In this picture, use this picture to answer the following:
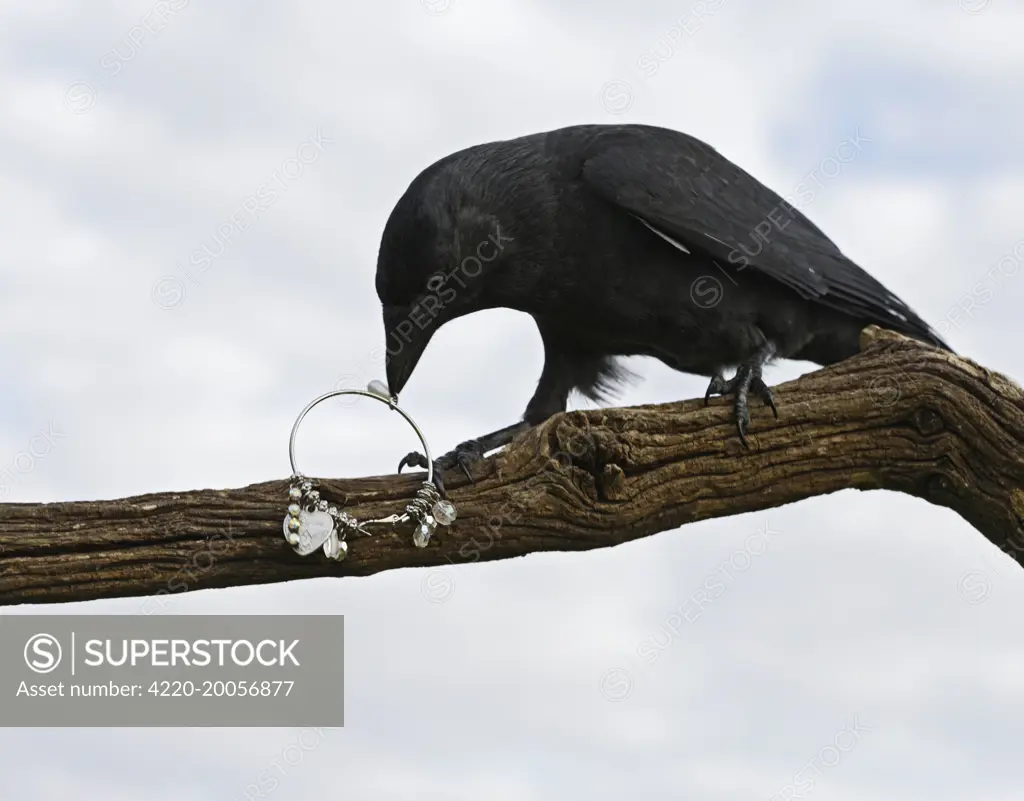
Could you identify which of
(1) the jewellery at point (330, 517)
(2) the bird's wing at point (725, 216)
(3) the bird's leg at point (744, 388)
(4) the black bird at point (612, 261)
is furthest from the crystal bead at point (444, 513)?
(2) the bird's wing at point (725, 216)

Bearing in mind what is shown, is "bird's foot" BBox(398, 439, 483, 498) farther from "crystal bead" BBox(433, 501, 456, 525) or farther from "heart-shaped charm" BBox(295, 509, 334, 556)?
"heart-shaped charm" BBox(295, 509, 334, 556)

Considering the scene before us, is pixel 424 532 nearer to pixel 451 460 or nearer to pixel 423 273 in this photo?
pixel 451 460

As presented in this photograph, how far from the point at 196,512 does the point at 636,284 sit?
5.55ft

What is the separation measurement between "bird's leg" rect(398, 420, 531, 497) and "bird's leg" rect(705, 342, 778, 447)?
2.58ft

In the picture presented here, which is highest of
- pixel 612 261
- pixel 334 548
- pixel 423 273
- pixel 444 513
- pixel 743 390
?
pixel 612 261

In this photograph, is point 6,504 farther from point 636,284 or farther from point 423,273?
point 636,284

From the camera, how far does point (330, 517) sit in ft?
11.4

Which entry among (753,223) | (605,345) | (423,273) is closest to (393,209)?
(423,273)

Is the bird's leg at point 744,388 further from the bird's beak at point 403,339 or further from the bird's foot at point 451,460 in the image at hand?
the bird's beak at point 403,339

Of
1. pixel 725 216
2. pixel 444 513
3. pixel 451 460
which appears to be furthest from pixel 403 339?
pixel 725 216

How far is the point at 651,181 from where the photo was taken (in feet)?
13.2

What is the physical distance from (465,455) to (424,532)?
411 millimetres

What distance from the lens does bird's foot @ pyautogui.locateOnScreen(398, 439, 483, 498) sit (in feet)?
12.2

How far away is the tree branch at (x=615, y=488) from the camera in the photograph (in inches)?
136
